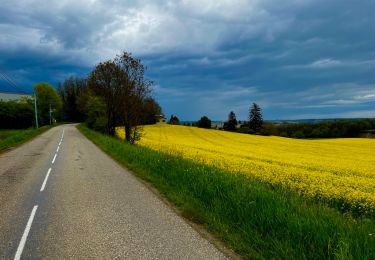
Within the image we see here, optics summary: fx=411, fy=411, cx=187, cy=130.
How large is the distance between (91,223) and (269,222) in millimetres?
3827

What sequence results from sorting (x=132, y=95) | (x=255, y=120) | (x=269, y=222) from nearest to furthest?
(x=269, y=222)
(x=132, y=95)
(x=255, y=120)

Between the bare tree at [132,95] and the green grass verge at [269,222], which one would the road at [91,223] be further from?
the bare tree at [132,95]

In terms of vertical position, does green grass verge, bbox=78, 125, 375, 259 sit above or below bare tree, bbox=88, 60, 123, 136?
below

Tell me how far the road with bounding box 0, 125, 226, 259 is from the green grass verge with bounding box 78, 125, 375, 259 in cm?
58

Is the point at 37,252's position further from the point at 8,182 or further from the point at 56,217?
the point at 8,182

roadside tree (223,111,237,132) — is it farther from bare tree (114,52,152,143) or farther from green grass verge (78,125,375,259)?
green grass verge (78,125,375,259)

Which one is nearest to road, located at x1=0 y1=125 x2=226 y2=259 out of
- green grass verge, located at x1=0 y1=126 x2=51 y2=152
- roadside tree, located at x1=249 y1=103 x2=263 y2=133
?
green grass verge, located at x1=0 y1=126 x2=51 y2=152

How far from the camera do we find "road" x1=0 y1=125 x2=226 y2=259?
6906 millimetres

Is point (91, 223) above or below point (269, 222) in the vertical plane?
below

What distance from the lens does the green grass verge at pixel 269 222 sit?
6.18 m

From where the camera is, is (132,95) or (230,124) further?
(230,124)

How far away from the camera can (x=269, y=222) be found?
7.60 m

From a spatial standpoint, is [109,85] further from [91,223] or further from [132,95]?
[91,223]

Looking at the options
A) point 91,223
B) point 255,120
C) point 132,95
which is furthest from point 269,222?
point 255,120
